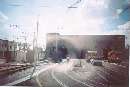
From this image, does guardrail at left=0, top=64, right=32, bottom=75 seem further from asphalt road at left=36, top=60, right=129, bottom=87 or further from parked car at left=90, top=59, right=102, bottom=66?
parked car at left=90, top=59, right=102, bottom=66

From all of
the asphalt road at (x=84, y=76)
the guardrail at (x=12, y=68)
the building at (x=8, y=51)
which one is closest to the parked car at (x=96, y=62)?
the asphalt road at (x=84, y=76)

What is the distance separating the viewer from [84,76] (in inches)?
126

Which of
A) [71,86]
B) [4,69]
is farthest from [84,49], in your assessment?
[4,69]

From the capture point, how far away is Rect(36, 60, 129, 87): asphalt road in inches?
123

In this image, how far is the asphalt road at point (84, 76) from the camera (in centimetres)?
313

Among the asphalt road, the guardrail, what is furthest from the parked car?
the guardrail

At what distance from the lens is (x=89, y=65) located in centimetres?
316

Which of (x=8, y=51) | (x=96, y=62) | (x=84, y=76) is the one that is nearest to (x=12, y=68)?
(x=8, y=51)

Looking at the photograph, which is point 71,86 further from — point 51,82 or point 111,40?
point 111,40

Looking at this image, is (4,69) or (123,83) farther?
(4,69)

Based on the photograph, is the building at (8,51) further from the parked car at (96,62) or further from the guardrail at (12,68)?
the parked car at (96,62)

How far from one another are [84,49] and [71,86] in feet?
1.37

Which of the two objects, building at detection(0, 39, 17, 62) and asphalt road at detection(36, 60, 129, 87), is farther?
building at detection(0, 39, 17, 62)

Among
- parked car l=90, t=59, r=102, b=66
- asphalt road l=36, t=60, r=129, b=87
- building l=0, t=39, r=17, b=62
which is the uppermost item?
building l=0, t=39, r=17, b=62
